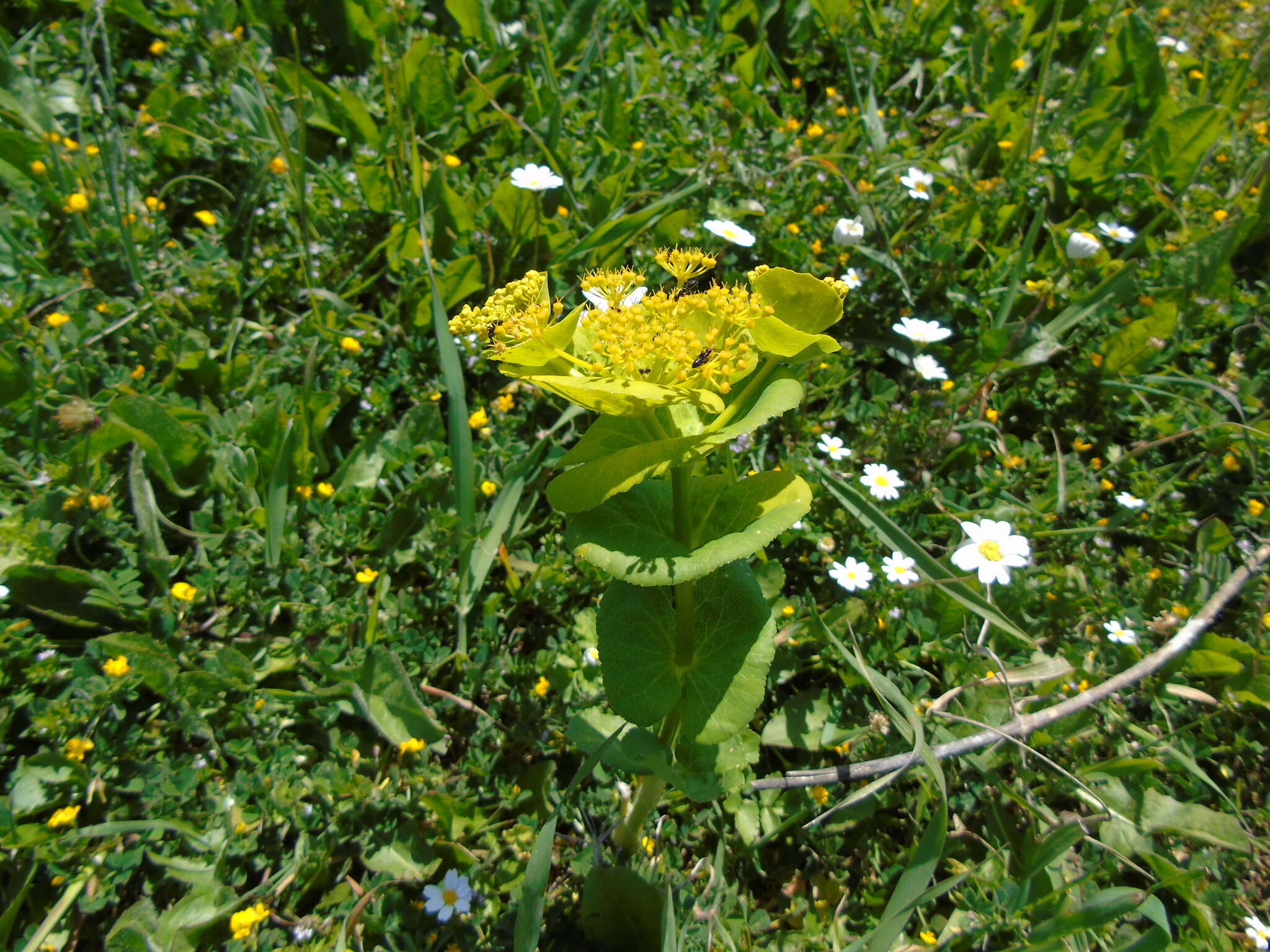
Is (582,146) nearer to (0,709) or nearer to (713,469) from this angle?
(713,469)

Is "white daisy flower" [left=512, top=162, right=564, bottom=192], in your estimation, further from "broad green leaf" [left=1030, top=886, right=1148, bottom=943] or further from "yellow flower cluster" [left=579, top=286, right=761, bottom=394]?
"broad green leaf" [left=1030, top=886, right=1148, bottom=943]

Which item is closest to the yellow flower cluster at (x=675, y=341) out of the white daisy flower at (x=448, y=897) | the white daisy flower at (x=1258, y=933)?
the white daisy flower at (x=448, y=897)

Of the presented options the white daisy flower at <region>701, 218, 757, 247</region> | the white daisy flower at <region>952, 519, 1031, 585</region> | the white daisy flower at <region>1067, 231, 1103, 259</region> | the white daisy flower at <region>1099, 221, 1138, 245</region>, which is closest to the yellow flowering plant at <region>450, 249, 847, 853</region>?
the white daisy flower at <region>952, 519, 1031, 585</region>

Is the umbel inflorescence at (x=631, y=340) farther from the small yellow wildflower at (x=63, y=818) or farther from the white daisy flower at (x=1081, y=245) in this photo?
the white daisy flower at (x=1081, y=245)

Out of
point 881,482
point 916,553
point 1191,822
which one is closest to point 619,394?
point 916,553

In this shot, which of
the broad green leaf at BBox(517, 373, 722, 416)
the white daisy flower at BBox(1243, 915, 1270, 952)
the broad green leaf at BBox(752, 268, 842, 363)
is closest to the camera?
the broad green leaf at BBox(517, 373, 722, 416)
